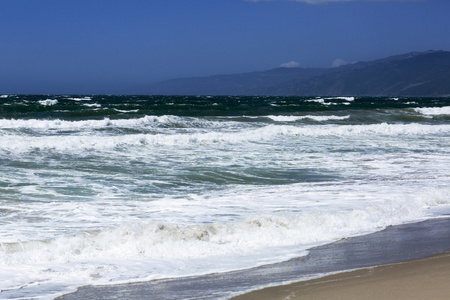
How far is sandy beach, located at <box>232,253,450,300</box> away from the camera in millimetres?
4070

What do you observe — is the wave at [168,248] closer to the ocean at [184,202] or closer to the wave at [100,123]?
the ocean at [184,202]

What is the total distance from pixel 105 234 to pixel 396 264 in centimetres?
280

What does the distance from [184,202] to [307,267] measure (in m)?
3.32

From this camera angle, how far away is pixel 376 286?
14.1ft

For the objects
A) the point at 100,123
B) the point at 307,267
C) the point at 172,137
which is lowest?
the point at 307,267

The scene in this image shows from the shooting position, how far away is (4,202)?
25.5 ft

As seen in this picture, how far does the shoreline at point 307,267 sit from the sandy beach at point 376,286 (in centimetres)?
14

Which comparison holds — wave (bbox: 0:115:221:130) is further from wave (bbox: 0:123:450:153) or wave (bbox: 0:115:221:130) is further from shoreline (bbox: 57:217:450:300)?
shoreline (bbox: 57:217:450:300)

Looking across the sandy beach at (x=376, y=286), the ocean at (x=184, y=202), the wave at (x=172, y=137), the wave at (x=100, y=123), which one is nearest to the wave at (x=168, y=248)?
the ocean at (x=184, y=202)

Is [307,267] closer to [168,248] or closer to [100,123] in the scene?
[168,248]

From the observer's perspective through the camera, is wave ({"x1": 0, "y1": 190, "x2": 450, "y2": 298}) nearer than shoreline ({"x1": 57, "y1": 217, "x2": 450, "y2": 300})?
No

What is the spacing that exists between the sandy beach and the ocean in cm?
82

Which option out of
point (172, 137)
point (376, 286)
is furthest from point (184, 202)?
point (172, 137)

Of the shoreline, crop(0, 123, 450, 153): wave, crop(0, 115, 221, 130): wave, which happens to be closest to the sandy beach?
the shoreline
